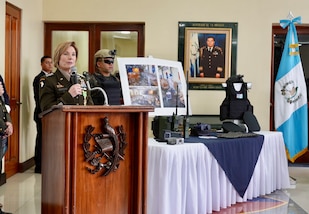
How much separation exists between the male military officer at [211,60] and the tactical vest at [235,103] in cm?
133

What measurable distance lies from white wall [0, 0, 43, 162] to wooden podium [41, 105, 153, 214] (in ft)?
12.6

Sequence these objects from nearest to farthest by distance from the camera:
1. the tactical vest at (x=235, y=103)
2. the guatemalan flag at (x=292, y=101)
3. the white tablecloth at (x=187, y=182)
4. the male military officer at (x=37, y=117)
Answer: the white tablecloth at (x=187, y=182)
the tactical vest at (x=235, y=103)
the guatemalan flag at (x=292, y=101)
the male military officer at (x=37, y=117)

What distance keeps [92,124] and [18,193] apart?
304 centimetres

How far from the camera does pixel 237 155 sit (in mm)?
4242

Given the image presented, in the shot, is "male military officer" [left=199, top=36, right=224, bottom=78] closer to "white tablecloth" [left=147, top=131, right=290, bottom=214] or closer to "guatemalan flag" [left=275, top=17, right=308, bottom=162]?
"guatemalan flag" [left=275, top=17, right=308, bottom=162]

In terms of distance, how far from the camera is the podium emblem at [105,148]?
6.83 feet

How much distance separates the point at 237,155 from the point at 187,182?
0.79m

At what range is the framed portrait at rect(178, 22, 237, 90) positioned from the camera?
650 cm

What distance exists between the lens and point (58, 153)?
2.18m

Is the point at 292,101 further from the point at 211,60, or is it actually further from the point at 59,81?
the point at 59,81

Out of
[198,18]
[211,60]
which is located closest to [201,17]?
[198,18]

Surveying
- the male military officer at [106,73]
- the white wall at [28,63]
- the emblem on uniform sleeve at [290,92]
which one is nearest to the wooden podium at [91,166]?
the male military officer at [106,73]

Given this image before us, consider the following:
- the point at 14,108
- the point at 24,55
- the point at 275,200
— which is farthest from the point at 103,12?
the point at 275,200

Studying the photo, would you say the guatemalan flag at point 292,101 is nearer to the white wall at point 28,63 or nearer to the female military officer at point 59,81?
the white wall at point 28,63
